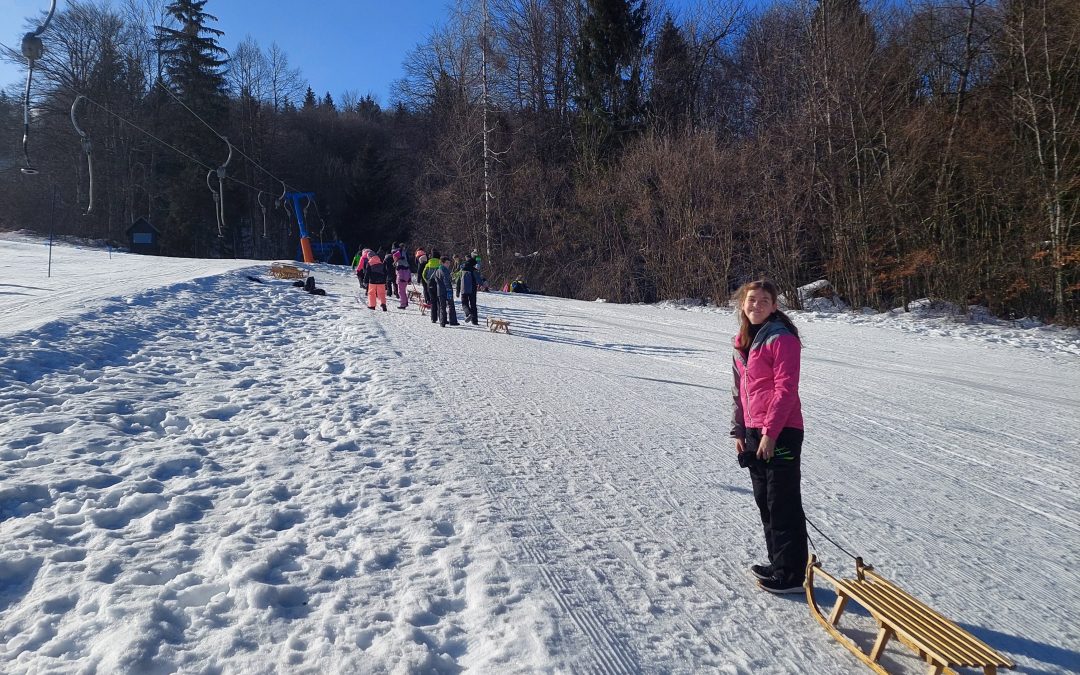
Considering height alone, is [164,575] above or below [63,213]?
below

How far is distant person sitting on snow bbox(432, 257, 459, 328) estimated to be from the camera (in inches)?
582

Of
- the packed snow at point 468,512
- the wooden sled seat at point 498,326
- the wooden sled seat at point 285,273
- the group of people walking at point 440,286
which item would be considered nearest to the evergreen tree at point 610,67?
the wooden sled seat at point 285,273

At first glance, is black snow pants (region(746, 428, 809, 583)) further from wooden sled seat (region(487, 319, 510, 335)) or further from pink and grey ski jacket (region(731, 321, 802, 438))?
wooden sled seat (region(487, 319, 510, 335))

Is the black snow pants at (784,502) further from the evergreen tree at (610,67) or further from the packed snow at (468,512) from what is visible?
the evergreen tree at (610,67)

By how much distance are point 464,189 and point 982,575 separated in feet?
128

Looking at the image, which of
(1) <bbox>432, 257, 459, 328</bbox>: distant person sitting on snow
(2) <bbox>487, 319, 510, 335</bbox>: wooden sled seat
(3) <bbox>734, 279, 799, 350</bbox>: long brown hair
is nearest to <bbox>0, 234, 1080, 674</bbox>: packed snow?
(3) <bbox>734, 279, 799, 350</bbox>: long brown hair

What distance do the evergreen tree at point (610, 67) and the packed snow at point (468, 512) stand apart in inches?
1213

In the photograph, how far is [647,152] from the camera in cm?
3044

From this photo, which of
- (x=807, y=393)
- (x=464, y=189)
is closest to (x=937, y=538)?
(x=807, y=393)

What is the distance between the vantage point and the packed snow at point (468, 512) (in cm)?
308

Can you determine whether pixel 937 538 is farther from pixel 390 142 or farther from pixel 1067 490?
pixel 390 142

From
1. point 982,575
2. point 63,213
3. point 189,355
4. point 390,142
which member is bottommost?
point 982,575

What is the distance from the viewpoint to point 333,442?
19.6 ft

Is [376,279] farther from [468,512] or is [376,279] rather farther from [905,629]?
[905,629]
